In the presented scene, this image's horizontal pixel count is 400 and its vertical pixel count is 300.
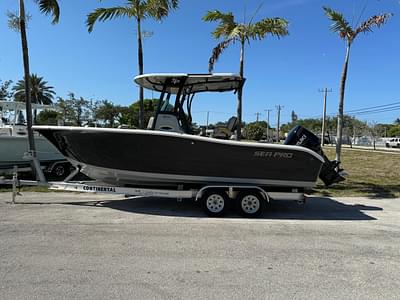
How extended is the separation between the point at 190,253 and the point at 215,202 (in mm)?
2265

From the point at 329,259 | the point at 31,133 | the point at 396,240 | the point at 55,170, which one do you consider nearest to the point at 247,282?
the point at 329,259

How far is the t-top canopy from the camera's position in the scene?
24.2ft

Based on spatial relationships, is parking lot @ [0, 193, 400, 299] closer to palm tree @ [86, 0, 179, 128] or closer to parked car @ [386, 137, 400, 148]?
palm tree @ [86, 0, 179, 128]

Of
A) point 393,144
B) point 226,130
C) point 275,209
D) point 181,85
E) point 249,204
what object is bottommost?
point 275,209

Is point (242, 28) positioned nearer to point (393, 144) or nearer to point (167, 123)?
point (167, 123)

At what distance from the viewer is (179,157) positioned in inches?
268

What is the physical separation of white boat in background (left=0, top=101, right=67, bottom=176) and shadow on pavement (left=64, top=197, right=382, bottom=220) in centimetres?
436

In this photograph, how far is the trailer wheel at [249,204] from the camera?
271 inches

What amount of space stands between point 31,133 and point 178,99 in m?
5.17

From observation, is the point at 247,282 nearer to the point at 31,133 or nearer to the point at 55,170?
the point at 31,133

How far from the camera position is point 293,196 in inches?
279

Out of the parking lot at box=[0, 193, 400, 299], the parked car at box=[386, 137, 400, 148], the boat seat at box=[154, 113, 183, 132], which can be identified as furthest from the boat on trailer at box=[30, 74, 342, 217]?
the parked car at box=[386, 137, 400, 148]

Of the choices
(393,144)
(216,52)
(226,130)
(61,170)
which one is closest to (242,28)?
(216,52)

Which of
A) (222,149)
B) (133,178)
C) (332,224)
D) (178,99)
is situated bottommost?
(332,224)
